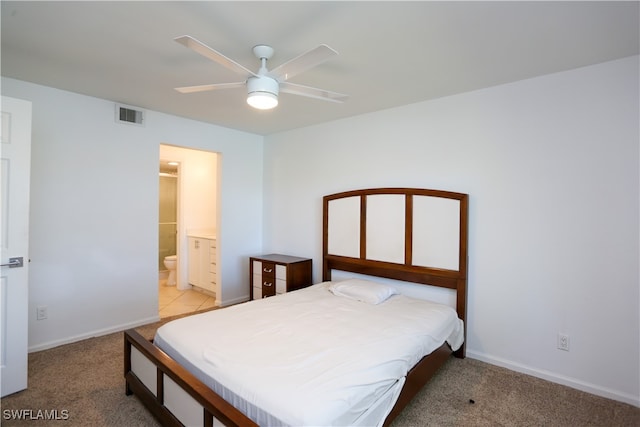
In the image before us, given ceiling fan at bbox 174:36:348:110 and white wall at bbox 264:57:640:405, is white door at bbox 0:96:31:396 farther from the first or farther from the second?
white wall at bbox 264:57:640:405

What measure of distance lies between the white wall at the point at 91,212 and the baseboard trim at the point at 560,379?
3513 mm

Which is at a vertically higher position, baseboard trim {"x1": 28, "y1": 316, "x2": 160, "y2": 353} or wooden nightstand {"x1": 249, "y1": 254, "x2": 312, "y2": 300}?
wooden nightstand {"x1": 249, "y1": 254, "x2": 312, "y2": 300}

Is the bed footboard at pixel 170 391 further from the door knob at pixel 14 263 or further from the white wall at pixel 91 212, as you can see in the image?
the white wall at pixel 91 212

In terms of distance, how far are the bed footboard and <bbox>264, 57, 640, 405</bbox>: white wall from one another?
92.7 inches

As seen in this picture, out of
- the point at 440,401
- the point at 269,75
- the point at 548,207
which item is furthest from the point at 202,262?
the point at 548,207

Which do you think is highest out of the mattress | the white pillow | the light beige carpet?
the white pillow

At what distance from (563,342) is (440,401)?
1117 millimetres

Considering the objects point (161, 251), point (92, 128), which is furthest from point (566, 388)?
point (161, 251)

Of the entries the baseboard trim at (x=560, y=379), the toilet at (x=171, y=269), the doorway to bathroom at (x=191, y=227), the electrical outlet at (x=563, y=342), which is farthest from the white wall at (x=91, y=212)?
the electrical outlet at (x=563, y=342)

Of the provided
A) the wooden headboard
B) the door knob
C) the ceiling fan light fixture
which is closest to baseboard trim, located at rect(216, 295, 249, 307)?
the wooden headboard

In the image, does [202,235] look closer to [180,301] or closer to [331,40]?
[180,301]

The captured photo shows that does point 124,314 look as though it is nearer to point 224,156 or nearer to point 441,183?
point 224,156

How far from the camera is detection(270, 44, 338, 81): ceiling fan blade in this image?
160cm

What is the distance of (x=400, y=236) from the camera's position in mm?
3262
